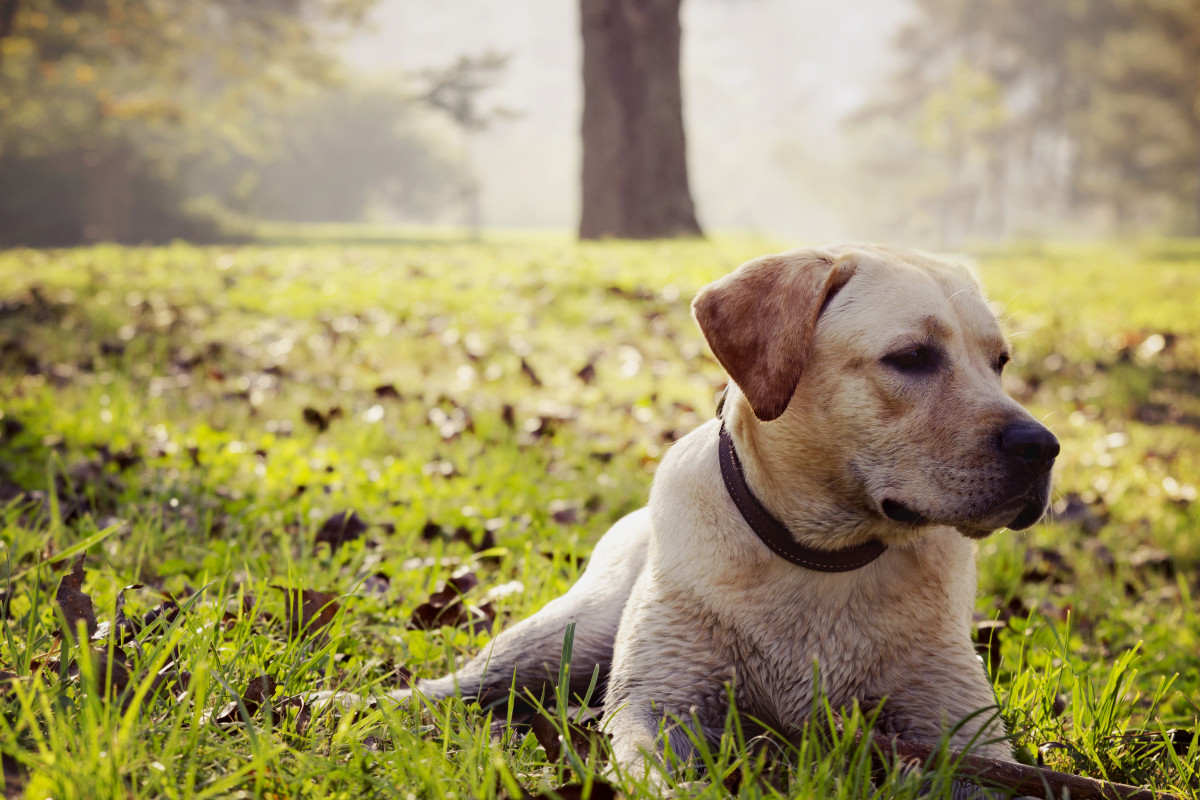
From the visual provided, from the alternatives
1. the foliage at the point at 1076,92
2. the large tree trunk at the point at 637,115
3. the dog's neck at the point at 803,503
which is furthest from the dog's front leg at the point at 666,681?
the foliage at the point at 1076,92

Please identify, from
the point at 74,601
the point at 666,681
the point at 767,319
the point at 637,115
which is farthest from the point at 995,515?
the point at 637,115

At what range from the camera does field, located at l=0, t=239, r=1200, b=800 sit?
206cm

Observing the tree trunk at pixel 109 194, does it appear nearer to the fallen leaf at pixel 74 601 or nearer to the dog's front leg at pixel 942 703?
the fallen leaf at pixel 74 601

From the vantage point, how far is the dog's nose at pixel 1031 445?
226cm

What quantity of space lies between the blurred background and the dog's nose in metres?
12.8

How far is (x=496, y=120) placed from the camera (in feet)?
162

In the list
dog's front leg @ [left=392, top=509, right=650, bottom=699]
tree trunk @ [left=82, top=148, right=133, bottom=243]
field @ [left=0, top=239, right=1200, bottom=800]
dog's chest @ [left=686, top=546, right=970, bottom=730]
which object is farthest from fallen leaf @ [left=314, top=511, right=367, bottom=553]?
tree trunk @ [left=82, top=148, right=133, bottom=243]

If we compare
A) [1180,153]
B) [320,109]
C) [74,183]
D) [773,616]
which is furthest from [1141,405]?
[320,109]

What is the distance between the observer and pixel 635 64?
14719 mm

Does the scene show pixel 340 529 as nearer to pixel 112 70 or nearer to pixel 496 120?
pixel 112 70

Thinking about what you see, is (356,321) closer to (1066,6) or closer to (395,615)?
(395,615)

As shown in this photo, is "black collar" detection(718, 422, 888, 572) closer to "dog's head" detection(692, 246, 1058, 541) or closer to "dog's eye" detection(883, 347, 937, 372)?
"dog's head" detection(692, 246, 1058, 541)

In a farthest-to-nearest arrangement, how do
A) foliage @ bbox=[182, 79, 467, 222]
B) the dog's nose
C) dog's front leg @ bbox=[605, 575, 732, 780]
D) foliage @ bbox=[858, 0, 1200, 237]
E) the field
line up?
foliage @ bbox=[182, 79, 467, 222]
foliage @ bbox=[858, 0, 1200, 237]
dog's front leg @ bbox=[605, 575, 732, 780]
the dog's nose
the field

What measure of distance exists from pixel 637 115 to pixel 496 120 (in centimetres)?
3693
